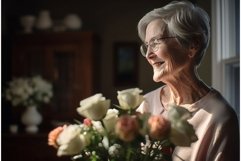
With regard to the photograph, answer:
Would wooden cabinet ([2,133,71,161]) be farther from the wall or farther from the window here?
the window

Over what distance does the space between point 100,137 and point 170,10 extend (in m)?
0.43

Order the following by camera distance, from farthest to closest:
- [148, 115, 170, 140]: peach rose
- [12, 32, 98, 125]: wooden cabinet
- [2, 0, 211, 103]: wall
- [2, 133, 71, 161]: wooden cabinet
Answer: [12, 32, 98, 125]: wooden cabinet < [2, 133, 71, 161]: wooden cabinet < [2, 0, 211, 103]: wall < [148, 115, 170, 140]: peach rose

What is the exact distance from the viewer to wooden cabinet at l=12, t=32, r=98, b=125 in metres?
2.81

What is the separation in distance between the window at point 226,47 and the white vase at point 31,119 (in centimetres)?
169

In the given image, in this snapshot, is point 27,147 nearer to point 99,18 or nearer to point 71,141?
point 99,18

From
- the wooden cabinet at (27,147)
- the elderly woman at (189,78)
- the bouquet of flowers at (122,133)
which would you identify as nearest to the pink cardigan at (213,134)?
the elderly woman at (189,78)

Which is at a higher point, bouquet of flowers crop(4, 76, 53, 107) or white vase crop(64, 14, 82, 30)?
white vase crop(64, 14, 82, 30)

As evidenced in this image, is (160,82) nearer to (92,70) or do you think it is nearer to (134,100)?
(134,100)

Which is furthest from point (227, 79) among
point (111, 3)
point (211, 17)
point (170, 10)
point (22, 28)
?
point (22, 28)

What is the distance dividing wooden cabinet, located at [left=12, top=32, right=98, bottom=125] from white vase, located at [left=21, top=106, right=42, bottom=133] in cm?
11

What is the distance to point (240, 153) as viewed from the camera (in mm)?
1118

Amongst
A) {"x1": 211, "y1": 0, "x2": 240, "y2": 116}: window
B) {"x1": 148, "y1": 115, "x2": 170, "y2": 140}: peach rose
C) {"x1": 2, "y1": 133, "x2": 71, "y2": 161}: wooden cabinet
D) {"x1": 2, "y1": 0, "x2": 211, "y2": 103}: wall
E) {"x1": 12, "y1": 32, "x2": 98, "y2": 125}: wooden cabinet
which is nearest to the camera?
{"x1": 148, "y1": 115, "x2": 170, "y2": 140}: peach rose

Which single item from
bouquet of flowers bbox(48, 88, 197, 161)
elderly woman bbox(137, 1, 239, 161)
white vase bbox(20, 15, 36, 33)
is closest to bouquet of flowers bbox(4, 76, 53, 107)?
white vase bbox(20, 15, 36, 33)

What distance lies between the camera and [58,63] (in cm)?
287
